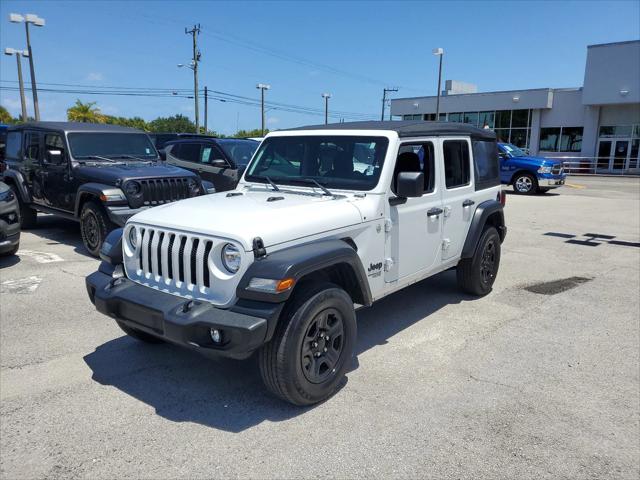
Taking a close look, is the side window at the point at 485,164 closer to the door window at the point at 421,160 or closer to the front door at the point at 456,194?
the front door at the point at 456,194

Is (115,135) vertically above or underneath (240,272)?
above

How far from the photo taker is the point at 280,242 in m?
3.30

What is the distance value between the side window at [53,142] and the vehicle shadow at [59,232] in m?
1.53

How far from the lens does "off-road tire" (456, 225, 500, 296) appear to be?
18.9 ft

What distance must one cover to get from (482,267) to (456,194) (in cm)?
118

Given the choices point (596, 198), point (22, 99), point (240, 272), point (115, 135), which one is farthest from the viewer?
point (22, 99)

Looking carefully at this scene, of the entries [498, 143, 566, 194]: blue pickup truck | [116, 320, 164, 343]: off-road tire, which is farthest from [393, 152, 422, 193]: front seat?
[498, 143, 566, 194]: blue pickup truck

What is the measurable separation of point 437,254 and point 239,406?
249 centimetres

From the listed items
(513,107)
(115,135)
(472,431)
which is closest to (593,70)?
(513,107)

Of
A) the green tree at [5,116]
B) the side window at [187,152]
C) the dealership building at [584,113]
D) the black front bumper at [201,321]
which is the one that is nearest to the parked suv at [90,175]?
the side window at [187,152]

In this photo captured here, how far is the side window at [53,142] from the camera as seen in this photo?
27.3 ft

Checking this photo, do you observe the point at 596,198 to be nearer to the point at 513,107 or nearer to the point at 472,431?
the point at 472,431

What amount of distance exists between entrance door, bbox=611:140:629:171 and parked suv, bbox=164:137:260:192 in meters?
29.3

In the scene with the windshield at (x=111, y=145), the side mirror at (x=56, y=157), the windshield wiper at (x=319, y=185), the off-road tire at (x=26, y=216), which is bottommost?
the off-road tire at (x=26, y=216)
